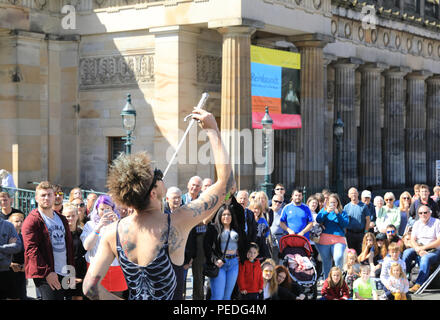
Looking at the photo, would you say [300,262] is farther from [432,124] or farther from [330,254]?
[432,124]

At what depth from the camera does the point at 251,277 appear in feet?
33.2

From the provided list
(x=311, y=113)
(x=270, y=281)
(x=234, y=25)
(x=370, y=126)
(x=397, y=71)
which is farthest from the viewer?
(x=397, y=71)

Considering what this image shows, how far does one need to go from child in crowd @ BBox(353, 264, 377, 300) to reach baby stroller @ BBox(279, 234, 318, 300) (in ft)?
2.06

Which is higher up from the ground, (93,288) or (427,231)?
(93,288)

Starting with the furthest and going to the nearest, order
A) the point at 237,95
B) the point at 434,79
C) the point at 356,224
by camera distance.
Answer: the point at 434,79 < the point at 237,95 < the point at 356,224

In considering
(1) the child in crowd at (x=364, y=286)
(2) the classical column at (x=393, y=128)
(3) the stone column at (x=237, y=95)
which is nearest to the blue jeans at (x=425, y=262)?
(1) the child in crowd at (x=364, y=286)

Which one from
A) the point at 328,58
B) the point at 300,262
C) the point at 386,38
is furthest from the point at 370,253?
the point at 386,38

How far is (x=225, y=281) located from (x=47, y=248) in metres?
2.71

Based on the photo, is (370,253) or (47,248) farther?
(370,253)

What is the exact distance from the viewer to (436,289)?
44.9 ft

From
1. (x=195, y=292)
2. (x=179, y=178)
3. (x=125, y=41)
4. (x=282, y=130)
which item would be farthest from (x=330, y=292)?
(x=282, y=130)

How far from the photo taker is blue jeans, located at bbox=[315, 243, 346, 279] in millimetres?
13188
